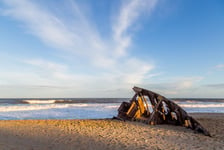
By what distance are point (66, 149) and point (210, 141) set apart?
5399mm

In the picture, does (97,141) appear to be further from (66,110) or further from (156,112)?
(66,110)

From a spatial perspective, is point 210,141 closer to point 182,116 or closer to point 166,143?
point 166,143

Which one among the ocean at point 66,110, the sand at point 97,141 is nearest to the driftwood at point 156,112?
the sand at point 97,141

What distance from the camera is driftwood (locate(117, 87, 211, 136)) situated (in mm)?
11197

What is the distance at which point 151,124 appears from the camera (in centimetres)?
1158

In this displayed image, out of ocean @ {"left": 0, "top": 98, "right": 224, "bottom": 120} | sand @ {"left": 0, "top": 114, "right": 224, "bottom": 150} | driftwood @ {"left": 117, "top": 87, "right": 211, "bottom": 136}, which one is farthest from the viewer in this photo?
ocean @ {"left": 0, "top": 98, "right": 224, "bottom": 120}

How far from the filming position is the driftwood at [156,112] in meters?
11.2

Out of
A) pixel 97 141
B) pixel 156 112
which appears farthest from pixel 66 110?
pixel 97 141

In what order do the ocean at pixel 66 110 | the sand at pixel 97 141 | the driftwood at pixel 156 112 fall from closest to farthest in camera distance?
the sand at pixel 97 141, the driftwood at pixel 156 112, the ocean at pixel 66 110

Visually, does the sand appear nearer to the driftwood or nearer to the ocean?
the driftwood

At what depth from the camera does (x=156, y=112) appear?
12.0 metres

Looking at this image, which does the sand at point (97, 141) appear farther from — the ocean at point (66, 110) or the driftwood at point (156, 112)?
the ocean at point (66, 110)

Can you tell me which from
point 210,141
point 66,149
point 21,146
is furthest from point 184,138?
point 21,146

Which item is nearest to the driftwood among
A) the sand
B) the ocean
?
the sand
